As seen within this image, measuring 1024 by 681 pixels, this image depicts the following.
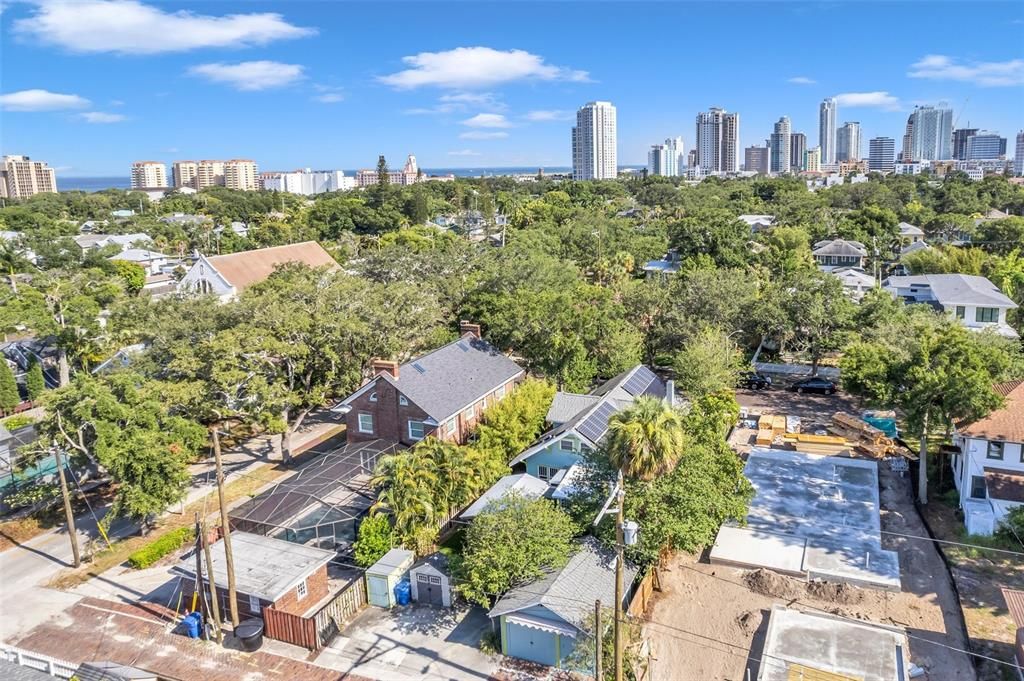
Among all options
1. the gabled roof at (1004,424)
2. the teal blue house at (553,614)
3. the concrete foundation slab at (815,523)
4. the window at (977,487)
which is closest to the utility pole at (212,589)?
the teal blue house at (553,614)

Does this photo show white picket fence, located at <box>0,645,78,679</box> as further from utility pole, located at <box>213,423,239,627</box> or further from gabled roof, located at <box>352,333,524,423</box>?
gabled roof, located at <box>352,333,524,423</box>

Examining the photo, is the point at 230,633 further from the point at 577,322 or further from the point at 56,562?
the point at 577,322

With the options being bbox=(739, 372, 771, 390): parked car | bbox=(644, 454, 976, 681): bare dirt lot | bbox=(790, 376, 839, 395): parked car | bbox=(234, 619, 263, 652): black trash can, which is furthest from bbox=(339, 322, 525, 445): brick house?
bbox=(790, 376, 839, 395): parked car

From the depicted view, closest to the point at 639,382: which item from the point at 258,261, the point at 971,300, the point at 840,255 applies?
the point at 971,300

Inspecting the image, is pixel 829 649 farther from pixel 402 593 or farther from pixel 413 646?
pixel 402 593

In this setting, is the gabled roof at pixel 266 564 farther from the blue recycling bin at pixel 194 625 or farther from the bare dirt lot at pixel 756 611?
the bare dirt lot at pixel 756 611

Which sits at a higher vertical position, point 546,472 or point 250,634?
point 546,472
